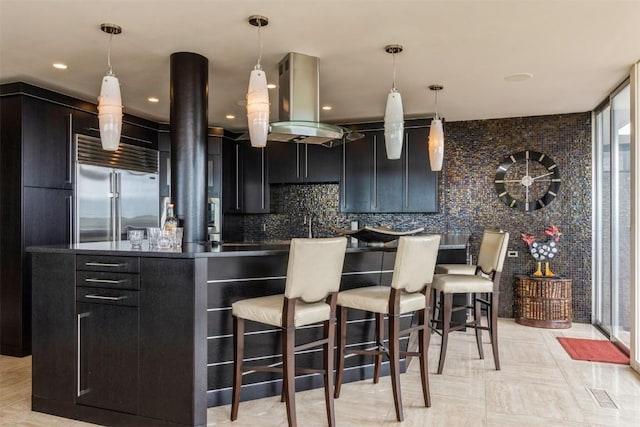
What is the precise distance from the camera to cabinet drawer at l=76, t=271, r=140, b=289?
8.87 ft

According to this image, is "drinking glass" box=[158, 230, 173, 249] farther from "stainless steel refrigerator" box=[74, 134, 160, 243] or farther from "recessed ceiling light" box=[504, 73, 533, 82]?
"recessed ceiling light" box=[504, 73, 533, 82]

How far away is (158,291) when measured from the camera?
265cm

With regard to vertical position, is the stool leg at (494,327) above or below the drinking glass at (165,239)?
below

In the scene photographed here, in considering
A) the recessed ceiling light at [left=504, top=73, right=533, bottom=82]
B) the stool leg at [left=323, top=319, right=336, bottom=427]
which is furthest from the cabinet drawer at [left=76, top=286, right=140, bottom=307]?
A: the recessed ceiling light at [left=504, top=73, right=533, bottom=82]

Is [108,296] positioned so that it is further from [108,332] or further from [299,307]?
[299,307]

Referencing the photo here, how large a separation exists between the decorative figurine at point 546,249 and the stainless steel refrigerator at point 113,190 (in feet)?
14.9

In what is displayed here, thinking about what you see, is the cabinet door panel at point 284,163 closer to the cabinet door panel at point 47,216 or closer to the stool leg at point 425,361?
the cabinet door panel at point 47,216

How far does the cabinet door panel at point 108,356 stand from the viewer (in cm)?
270

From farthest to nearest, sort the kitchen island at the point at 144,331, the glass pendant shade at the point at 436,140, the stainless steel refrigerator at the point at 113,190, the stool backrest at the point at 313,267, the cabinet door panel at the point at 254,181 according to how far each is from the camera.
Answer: the cabinet door panel at the point at 254,181
the stainless steel refrigerator at the point at 113,190
the glass pendant shade at the point at 436,140
the kitchen island at the point at 144,331
the stool backrest at the point at 313,267

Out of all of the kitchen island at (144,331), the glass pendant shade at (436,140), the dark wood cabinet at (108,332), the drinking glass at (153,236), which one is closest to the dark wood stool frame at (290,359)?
the kitchen island at (144,331)

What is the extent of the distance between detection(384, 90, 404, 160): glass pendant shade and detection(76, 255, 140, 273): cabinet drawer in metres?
2.03

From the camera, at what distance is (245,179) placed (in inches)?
264

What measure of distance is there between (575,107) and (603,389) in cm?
327

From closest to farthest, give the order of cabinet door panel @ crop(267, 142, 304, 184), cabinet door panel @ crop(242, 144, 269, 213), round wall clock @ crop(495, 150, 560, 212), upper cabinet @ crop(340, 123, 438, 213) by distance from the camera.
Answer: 1. round wall clock @ crop(495, 150, 560, 212)
2. upper cabinet @ crop(340, 123, 438, 213)
3. cabinet door panel @ crop(267, 142, 304, 184)
4. cabinet door panel @ crop(242, 144, 269, 213)
